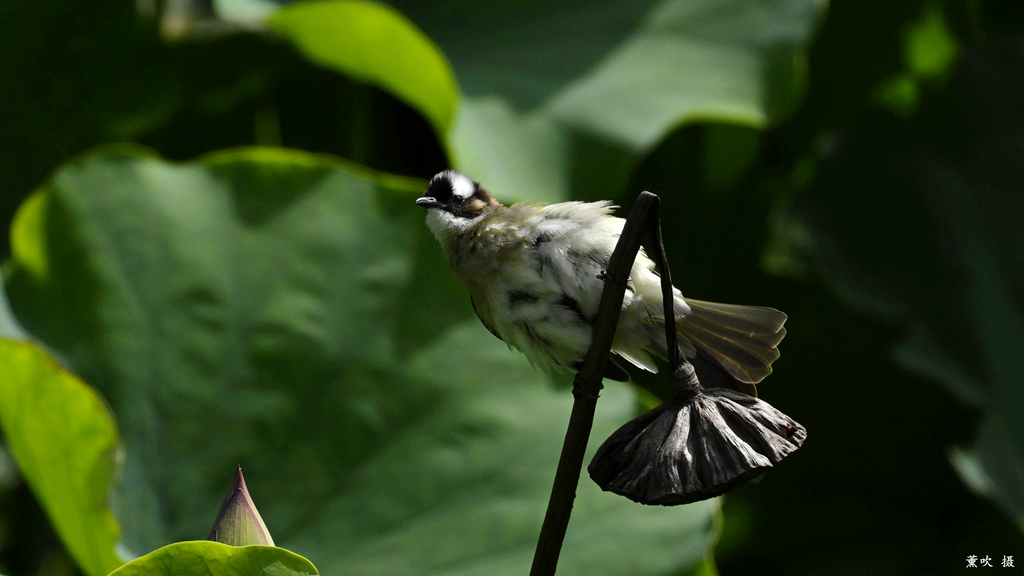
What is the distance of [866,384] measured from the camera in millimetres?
1938

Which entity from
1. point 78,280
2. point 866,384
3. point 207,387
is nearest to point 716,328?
point 207,387

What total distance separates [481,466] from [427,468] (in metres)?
0.08

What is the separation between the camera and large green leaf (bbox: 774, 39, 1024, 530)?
1.83 meters

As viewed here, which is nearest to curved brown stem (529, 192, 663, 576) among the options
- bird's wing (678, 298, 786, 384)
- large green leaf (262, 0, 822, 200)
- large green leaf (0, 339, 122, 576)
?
bird's wing (678, 298, 786, 384)

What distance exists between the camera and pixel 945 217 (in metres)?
1.91

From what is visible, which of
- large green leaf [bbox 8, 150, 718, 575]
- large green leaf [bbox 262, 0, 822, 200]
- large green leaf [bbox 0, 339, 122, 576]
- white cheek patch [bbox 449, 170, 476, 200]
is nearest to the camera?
white cheek patch [bbox 449, 170, 476, 200]

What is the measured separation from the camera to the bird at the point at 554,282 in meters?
0.67

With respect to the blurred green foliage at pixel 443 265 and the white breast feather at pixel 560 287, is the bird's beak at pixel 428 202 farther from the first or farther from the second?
the blurred green foliage at pixel 443 265

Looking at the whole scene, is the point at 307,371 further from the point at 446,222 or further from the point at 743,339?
the point at 743,339

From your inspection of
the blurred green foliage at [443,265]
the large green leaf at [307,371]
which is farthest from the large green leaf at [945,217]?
the large green leaf at [307,371]

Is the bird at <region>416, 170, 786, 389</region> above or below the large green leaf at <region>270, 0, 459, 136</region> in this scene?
below

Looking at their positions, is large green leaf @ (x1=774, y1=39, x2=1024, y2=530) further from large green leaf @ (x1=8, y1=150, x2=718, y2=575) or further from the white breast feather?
the white breast feather

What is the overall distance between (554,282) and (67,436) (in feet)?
2.19

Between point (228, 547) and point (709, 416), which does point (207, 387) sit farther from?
point (709, 416)
